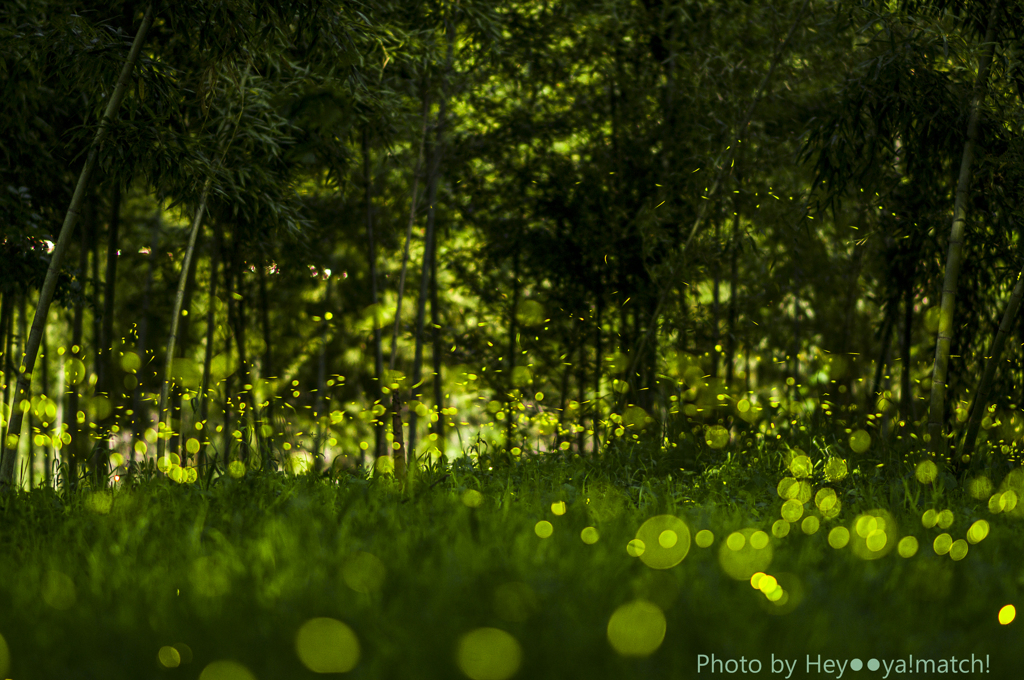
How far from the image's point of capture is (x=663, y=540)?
262cm

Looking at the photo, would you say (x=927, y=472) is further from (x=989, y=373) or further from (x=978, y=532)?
(x=978, y=532)

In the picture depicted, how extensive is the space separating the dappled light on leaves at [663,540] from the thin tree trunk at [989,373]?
193 centimetres

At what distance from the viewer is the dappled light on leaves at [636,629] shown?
6.14 ft

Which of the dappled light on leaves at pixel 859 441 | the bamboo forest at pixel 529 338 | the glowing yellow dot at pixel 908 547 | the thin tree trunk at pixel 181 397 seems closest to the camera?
the bamboo forest at pixel 529 338

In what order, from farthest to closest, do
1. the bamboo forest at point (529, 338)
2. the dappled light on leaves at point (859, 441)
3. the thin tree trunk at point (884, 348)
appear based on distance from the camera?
the thin tree trunk at point (884, 348) < the dappled light on leaves at point (859, 441) < the bamboo forest at point (529, 338)

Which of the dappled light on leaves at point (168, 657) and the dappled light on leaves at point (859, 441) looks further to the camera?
the dappled light on leaves at point (859, 441)

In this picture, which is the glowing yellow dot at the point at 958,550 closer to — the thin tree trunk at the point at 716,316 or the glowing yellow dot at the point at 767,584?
the glowing yellow dot at the point at 767,584

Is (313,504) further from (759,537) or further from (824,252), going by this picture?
(824,252)

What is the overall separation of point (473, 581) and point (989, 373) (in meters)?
2.94

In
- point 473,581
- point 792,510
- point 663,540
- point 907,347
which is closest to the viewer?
point 473,581

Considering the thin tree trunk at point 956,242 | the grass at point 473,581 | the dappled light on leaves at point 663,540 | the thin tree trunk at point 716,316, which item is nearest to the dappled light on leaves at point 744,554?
the grass at point 473,581

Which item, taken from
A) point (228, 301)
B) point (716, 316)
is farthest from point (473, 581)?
point (228, 301)

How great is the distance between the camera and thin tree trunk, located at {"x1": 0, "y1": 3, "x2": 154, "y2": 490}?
3.87m

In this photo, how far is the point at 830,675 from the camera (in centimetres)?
181
